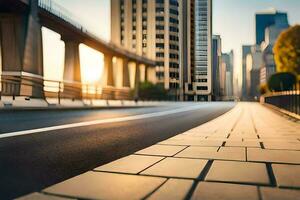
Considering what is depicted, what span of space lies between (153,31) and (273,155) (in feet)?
392

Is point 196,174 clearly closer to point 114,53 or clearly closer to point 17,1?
point 17,1

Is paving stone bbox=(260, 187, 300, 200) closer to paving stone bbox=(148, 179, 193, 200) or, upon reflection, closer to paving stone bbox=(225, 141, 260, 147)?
paving stone bbox=(148, 179, 193, 200)

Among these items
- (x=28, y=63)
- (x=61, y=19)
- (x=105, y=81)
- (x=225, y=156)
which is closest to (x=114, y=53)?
(x=105, y=81)

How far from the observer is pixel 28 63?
31219mm

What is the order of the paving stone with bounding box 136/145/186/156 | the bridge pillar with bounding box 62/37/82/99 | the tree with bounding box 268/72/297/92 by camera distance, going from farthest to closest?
the bridge pillar with bounding box 62/37/82/99 < the tree with bounding box 268/72/297/92 < the paving stone with bounding box 136/145/186/156

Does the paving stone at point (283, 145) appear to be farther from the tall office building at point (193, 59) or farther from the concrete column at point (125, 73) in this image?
the tall office building at point (193, 59)

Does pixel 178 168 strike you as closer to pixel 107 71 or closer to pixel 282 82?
pixel 282 82

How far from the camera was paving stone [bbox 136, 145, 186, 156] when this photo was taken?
177 inches

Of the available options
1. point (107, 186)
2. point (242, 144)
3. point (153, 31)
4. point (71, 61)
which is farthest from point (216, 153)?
point (153, 31)

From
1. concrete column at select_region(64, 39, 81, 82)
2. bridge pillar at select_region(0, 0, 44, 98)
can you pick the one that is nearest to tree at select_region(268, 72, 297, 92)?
bridge pillar at select_region(0, 0, 44, 98)

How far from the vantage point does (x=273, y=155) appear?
173 inches

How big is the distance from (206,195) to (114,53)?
74397mm

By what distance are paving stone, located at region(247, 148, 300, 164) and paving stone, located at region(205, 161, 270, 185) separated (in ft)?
1.25

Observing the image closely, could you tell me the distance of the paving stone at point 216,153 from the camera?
419cm
